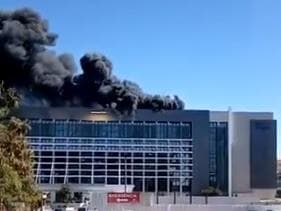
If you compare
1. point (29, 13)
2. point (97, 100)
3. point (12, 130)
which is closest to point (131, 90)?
point (97, 100)

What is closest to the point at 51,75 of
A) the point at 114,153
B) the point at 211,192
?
the point at 114,153

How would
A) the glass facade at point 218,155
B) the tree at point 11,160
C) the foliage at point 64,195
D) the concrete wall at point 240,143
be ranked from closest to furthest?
1. the tree at point 11,160
2. the foliage at point 64,195
3. the glass facade at point 218,155
4. the concrete wall at point 240,143

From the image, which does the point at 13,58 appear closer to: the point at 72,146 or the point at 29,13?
the point at 29,13

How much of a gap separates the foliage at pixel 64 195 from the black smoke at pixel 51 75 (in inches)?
869

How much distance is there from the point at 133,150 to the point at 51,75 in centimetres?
2277

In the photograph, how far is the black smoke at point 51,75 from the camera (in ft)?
399

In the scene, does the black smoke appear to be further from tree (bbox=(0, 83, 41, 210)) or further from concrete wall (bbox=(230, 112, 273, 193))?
tree (bbox=(0, 83, 41, 210))

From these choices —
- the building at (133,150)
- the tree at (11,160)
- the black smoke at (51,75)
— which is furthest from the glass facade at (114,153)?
the tree at (11,160)

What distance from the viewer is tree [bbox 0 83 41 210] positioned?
2998 centimetres

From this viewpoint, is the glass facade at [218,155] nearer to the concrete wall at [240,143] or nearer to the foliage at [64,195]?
the concrete wall at [240,143]

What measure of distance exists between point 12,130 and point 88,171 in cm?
10048

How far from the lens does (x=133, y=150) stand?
137 meters

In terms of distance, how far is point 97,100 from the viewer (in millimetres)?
141500

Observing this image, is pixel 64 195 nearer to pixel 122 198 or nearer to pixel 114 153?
pixel 114 153
